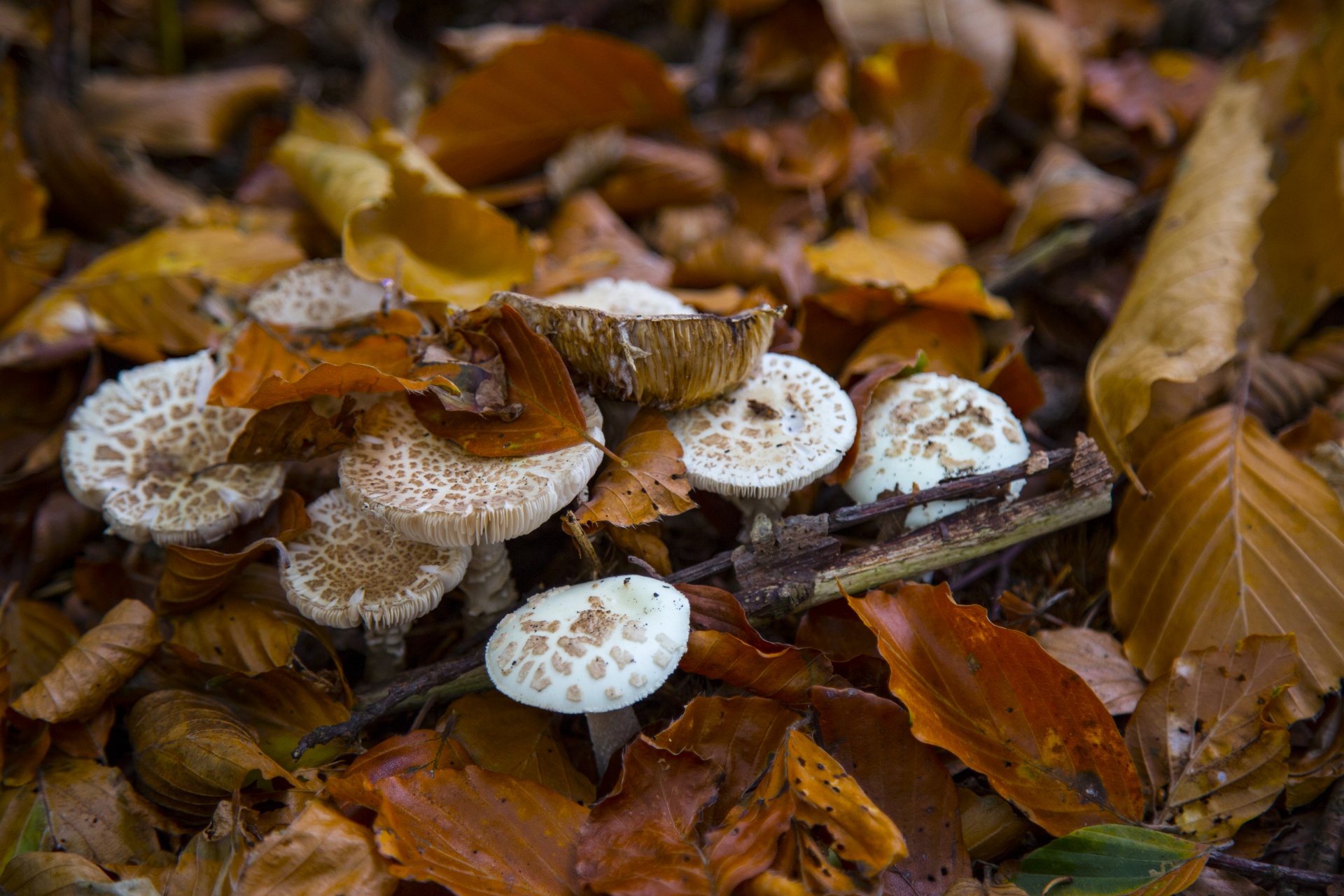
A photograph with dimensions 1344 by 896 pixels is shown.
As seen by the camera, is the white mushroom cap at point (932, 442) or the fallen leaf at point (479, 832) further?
the white mushroom cap at point (932, 442)

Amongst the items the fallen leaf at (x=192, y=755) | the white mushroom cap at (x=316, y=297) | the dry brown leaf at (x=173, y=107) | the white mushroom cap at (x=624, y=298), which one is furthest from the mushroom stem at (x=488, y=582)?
the dry brown leaf at (x=173, y=107)

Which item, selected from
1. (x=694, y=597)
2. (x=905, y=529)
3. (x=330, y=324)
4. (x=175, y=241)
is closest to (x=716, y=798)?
(x=694, y=597)

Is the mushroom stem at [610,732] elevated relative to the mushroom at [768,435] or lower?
lower

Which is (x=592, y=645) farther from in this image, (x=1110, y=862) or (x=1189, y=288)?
(x=1189, y=288)

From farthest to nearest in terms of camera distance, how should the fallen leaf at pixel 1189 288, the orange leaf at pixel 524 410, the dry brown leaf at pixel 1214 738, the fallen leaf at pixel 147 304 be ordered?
the fallen leaf at pixel 147 304 < the fallen leaf at pixel 1189 288 < the orange leaf at pixel 524 410 < the dry brown leaf at pixel 1214 738

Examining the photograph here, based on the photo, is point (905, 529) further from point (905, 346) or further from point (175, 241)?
point (175, 241)

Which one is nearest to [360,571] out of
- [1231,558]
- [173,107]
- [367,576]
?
[367,576]

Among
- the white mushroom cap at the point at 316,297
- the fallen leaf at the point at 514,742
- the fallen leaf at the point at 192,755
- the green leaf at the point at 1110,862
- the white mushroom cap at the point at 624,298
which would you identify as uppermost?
the white mushroom cap at the point at 624,298

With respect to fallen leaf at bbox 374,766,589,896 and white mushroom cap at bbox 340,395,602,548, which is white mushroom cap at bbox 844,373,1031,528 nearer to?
white mushroom cap at bbox 340,395,602,548

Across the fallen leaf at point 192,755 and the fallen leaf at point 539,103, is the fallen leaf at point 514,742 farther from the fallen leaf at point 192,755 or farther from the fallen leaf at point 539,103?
the fallen leaf at point 539,103
